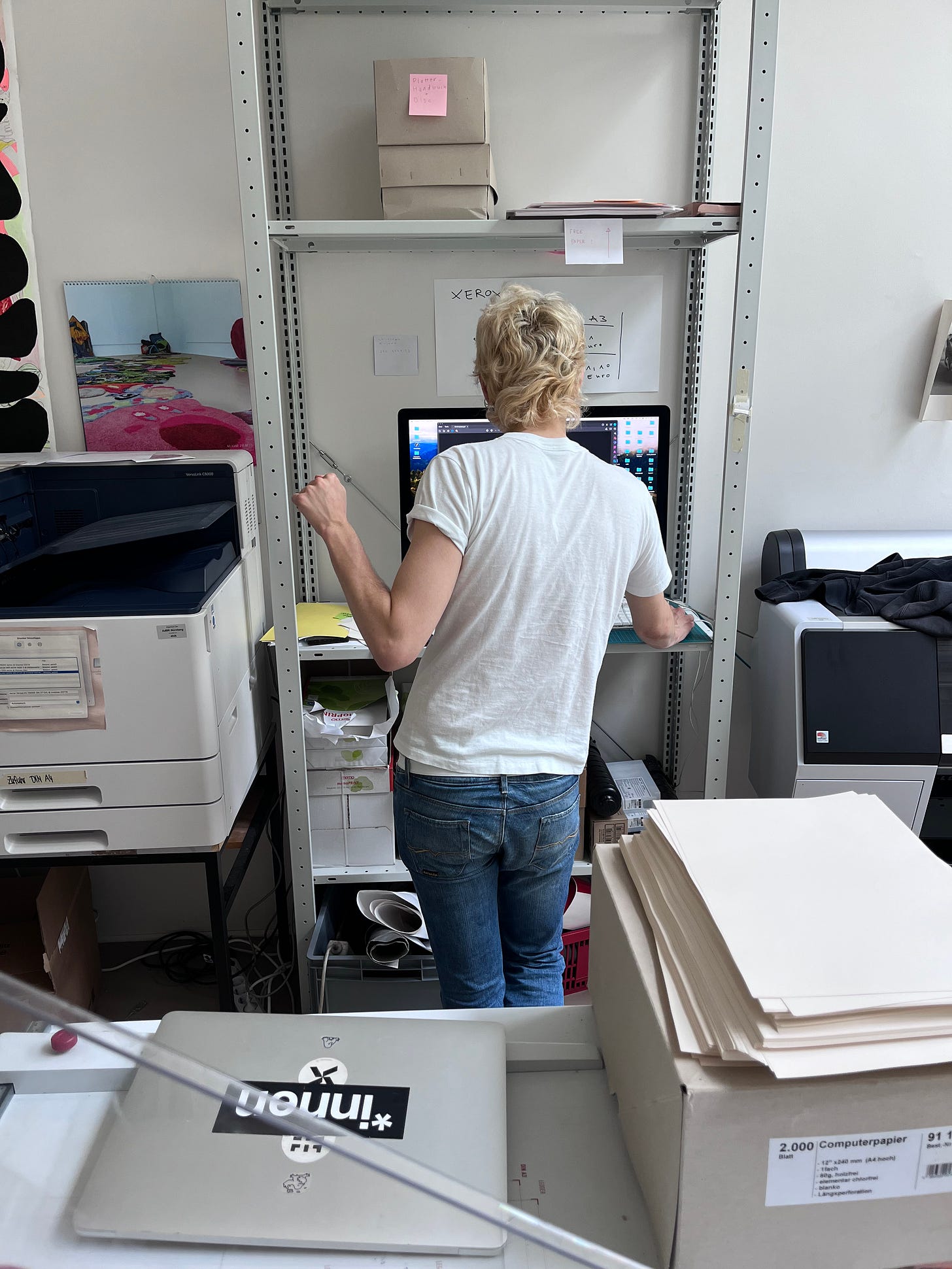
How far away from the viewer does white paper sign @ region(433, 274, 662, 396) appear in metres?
2.13

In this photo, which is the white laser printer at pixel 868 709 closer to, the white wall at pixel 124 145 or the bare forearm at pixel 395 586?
the bare forearm at pixel 395 586

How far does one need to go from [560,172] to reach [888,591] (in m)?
1.21

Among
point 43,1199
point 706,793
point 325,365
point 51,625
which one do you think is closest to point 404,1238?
point 43,1199

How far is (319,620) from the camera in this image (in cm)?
206

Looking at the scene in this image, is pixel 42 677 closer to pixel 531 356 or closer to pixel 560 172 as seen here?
pixel 531 356

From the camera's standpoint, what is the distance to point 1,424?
2.14 metres

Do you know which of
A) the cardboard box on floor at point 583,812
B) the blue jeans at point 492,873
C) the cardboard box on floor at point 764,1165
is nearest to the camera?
the cardboard box on floor at point 764,1165

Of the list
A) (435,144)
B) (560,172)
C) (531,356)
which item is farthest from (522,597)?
(560,172)

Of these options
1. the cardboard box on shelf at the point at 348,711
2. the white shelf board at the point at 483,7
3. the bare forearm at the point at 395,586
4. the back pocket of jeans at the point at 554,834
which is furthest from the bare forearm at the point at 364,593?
the white shelf board at the point at 483,7

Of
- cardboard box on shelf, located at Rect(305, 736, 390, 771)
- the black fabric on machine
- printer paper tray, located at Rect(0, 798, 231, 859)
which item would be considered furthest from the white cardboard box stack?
the black fabric on machine

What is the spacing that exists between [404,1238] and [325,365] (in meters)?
1.93

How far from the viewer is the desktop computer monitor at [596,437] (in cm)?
195

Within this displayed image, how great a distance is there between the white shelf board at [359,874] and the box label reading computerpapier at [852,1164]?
1.46 meters

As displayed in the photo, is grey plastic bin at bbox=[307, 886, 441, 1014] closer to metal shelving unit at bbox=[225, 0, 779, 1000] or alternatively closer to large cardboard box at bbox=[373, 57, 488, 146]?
metal shelving unit at bbox=[225, 0, 779, 1000]
